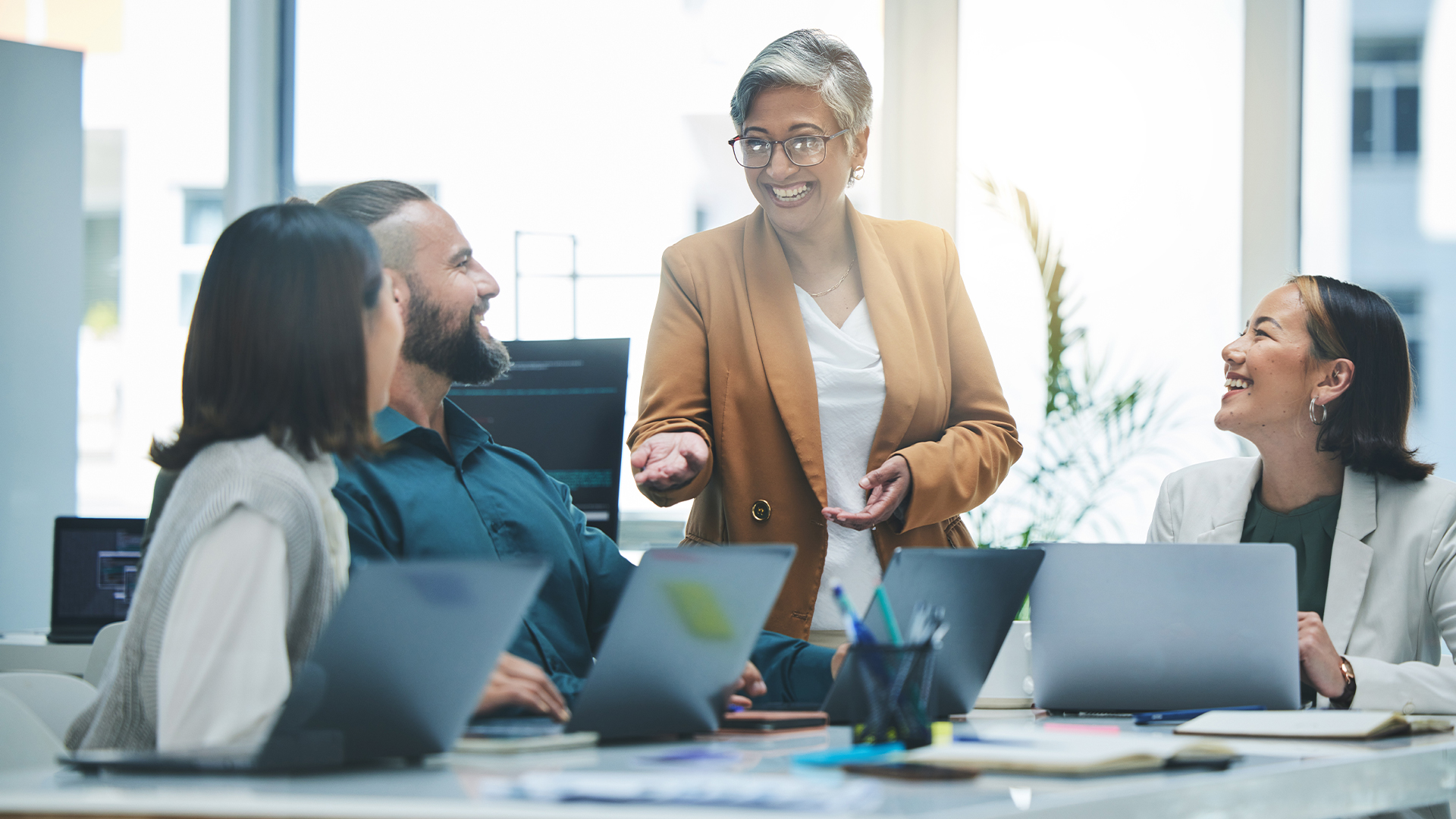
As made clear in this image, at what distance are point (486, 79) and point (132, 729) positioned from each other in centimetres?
340

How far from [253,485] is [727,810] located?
517 millimetres

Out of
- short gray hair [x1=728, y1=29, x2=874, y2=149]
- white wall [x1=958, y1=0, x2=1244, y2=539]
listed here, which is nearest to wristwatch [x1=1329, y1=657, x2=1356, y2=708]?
short gray hair [x1=728, y1=29, x2=874, y2=149]

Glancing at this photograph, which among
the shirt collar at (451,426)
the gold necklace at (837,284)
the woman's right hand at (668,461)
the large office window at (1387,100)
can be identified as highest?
the large office window at (1387,100)

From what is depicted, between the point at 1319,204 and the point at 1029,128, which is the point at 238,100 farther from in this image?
the point at 1319,204

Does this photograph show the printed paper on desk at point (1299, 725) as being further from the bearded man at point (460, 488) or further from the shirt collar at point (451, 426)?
the shirt collar at point (451, 426)

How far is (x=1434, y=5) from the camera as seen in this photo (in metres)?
3.60

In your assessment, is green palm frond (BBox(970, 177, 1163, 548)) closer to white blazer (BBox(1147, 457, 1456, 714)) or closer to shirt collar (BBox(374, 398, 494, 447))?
white blazer (BBox(1147, 457, 1456, 714))

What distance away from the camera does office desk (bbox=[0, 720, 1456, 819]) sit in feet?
2.44

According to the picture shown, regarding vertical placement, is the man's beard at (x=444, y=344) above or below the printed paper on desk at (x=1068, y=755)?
above

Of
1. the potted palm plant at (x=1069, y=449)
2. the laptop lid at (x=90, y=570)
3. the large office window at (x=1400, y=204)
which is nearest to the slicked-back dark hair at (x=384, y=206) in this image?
the laptop lid at (x=90, y=570)

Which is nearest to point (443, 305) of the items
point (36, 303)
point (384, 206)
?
point (384, 206)

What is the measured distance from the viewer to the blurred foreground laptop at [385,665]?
0.88 m

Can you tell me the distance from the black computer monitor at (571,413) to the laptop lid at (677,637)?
160 centimetres

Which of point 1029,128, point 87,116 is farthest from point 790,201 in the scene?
point 87,116
